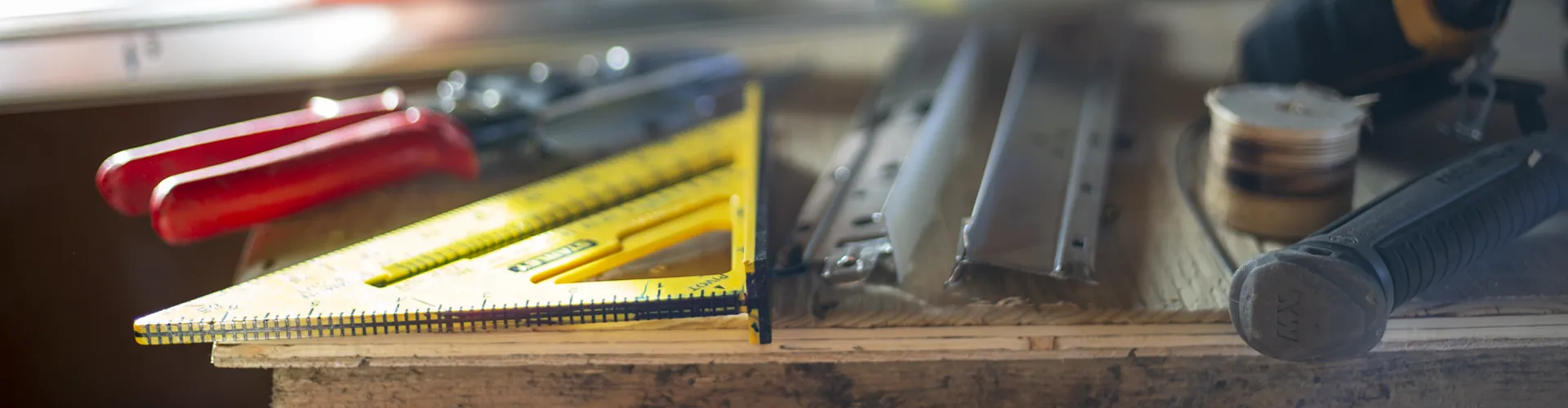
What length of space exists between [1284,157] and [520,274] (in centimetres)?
47

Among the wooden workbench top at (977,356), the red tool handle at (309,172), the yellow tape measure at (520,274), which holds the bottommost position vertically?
the wooden workbench top at (977,356)

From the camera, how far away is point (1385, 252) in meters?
0.51

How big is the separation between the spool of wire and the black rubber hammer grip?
0.05 metres

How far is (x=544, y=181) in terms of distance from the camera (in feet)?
2.55

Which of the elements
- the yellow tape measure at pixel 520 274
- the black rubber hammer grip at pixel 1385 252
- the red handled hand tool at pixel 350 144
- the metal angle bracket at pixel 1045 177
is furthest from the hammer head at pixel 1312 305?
the red handled hand tool at pixel 350 144

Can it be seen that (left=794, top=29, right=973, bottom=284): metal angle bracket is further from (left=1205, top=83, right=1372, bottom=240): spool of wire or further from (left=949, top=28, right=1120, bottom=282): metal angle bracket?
(left=1205, top=83, right=1372, bottom=240): spool of wire

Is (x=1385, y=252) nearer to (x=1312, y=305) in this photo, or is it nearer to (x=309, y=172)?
(x=1312, y=305)

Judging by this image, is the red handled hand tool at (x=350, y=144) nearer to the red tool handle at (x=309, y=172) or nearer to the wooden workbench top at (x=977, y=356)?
Answer: the red tool handle at (x=309, y=172)

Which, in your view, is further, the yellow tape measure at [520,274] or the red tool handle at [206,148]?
the red tool handle at [206,148]

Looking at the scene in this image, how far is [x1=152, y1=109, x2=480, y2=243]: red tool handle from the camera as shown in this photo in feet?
2.11

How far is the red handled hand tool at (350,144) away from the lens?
0.67 metres

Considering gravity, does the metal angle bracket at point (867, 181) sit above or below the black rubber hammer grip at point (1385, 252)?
above

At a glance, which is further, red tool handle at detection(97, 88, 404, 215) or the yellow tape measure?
red tool handle at detection(97, 88, 404, 215)

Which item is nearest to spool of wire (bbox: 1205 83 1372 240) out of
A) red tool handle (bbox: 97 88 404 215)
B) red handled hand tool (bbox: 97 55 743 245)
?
red handled hand tool (bbox: 97 55 743 245)
